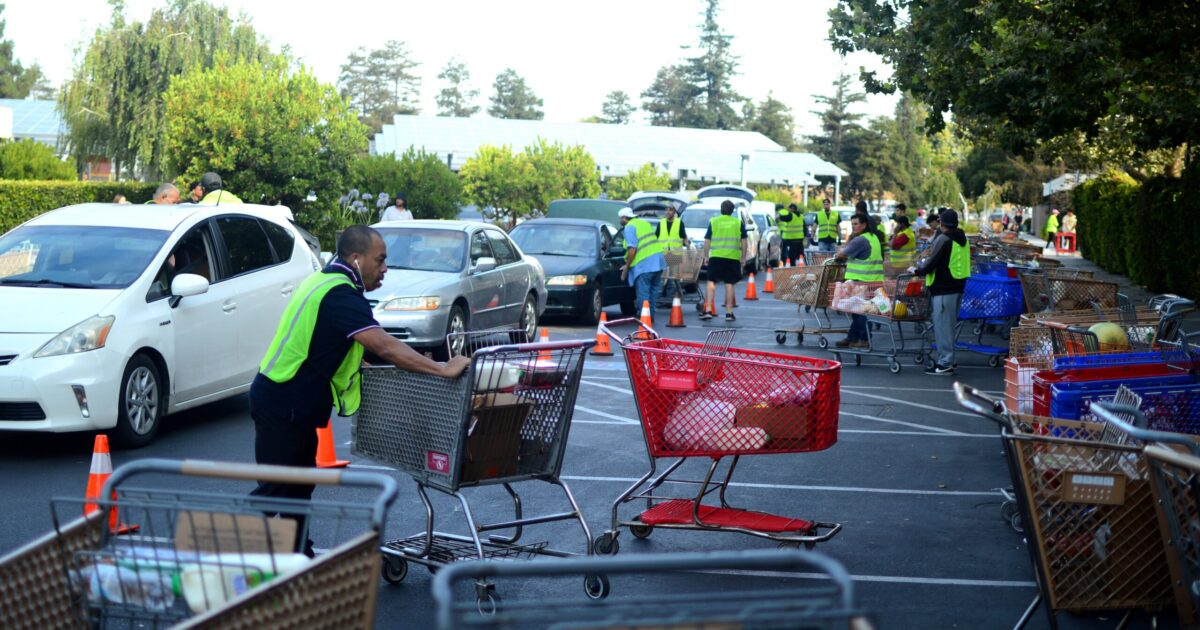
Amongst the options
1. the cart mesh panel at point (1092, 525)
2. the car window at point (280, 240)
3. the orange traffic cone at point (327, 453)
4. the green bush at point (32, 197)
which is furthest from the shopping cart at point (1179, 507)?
the green bush at point (32, 197)

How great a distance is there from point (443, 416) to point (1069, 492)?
2730mm

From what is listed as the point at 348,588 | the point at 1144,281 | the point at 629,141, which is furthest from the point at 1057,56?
the point at 629,141

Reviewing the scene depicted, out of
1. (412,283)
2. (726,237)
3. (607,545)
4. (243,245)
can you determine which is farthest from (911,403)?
(726,237)

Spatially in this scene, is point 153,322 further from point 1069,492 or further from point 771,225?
point 771,225

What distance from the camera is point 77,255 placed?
32.4 ft

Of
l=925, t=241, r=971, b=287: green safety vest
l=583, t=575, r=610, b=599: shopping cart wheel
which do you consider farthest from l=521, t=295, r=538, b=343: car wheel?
l=583, t=575, r=610, b=599: shopping cart wheel

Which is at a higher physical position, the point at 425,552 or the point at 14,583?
the point at 14,583

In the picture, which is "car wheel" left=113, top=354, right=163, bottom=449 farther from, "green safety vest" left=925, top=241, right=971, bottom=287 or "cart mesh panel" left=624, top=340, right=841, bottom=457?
"green safety vest" left=925, top=241, right=971, bottom=287

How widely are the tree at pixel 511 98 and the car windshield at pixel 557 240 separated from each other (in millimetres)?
Answer: 109096

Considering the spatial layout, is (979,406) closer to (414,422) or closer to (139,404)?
(414,422)

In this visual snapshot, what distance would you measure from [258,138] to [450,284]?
18.4 metres

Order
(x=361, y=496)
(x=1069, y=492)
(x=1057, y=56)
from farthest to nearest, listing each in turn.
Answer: (x=1057, y=56), (x=361, y=496), (x=1069, y=492)

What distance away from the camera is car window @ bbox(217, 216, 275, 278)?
10562mm

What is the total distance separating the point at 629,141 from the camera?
73.5 m
